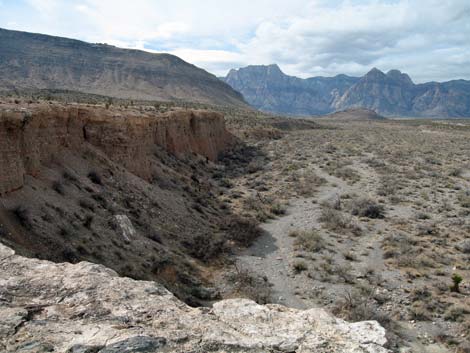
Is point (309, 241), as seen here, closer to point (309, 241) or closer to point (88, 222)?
point (309, 241)

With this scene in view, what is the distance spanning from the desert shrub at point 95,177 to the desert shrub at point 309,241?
24.6 ft

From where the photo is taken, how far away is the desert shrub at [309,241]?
14.9 m

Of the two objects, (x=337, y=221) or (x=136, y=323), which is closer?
(x=136, y=323)

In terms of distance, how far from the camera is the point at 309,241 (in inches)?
598

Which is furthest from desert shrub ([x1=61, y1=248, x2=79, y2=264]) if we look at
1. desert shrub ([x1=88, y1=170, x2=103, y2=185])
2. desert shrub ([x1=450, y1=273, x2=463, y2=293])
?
desert shrub ([x1=450, y1=273, x2=463, y2=293])

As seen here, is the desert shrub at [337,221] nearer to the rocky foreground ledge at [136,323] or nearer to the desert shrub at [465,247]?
the desert shrub at [465,247]

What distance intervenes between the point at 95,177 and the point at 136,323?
1024 centimetres

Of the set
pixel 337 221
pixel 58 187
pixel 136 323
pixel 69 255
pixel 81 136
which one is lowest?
pixel 337 221

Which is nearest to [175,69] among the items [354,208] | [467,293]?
[354,208]

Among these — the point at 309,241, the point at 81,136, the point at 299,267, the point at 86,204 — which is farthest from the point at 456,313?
the point at 81,136

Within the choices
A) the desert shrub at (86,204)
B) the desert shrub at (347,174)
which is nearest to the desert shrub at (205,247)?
the desert shrub at (86,204)

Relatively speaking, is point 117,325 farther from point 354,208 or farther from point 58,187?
point 354,208

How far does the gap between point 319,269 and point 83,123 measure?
402 inches

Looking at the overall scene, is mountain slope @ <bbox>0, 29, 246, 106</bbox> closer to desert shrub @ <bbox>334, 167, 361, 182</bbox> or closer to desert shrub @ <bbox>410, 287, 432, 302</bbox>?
desert shrub @ <bbox>334, 167, 361, 182</bbox>
